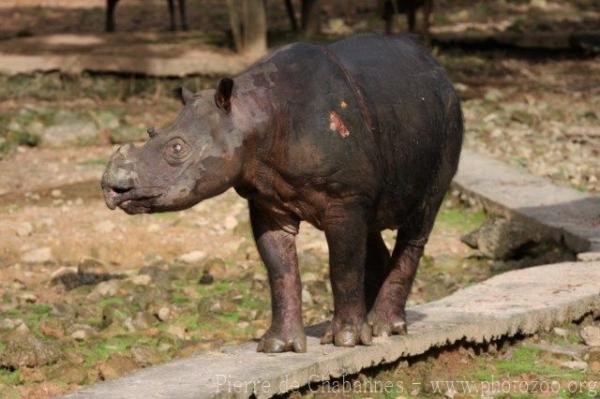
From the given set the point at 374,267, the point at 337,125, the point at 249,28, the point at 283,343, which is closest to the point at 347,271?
the point at 283,343

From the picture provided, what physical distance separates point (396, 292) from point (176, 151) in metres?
1.61

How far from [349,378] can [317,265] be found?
135 inches

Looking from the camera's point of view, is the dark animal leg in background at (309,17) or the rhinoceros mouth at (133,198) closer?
the rhinoceros mouth at (133,198)

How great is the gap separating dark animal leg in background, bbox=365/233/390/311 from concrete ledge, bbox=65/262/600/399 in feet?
0.83

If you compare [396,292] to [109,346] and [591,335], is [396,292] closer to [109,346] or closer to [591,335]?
[591,335]

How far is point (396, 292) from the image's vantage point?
25.3ft

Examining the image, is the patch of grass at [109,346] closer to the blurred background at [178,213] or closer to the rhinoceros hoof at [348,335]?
the blurred background at [178,213]

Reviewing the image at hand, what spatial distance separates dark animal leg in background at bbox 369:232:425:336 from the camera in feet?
24.9

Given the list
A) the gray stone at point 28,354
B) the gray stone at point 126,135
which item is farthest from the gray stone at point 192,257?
the gray stone at point 126,135

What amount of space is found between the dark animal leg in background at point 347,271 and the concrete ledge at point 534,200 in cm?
330

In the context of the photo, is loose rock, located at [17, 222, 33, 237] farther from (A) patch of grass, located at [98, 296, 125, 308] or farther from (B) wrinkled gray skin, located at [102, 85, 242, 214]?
(B) wrinkled gray skin, located at [102, 85, 242, 214]

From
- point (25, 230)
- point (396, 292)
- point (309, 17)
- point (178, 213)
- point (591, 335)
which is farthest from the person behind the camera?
point (309, 17)

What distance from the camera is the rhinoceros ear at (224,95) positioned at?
6.72m

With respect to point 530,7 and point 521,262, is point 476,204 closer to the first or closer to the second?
point 521,262
